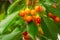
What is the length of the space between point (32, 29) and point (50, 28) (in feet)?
0.35

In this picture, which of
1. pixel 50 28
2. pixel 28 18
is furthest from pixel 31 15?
pixel 50 28

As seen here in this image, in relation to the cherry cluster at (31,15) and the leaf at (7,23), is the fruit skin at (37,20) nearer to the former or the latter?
the cherry cluster at (31,15)

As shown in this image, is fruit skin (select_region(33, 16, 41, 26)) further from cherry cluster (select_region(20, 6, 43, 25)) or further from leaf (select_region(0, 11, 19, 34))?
leaf (select_region(0, 11, 19, 34))

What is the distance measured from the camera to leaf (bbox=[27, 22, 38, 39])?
2.52ft

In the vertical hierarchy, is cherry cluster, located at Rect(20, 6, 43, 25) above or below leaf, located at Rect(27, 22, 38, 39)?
above

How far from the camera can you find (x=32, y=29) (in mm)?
781

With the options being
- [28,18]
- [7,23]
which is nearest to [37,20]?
[28,18]

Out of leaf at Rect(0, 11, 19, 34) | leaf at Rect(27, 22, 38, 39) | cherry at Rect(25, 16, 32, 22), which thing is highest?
leaf at Rect(0, 11, 19, 34)

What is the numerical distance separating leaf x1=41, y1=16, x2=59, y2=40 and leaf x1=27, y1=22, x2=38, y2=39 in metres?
0.06

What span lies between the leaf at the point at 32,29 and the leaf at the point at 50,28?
0.06m

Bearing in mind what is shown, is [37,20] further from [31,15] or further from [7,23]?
[7,23]

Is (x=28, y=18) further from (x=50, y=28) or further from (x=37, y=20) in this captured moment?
(x=50, y=28)

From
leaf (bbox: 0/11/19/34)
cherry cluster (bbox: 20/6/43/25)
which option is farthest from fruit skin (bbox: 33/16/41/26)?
leaf (bbox: 0/11/19/34)

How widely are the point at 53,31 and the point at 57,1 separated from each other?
0.24 metres
